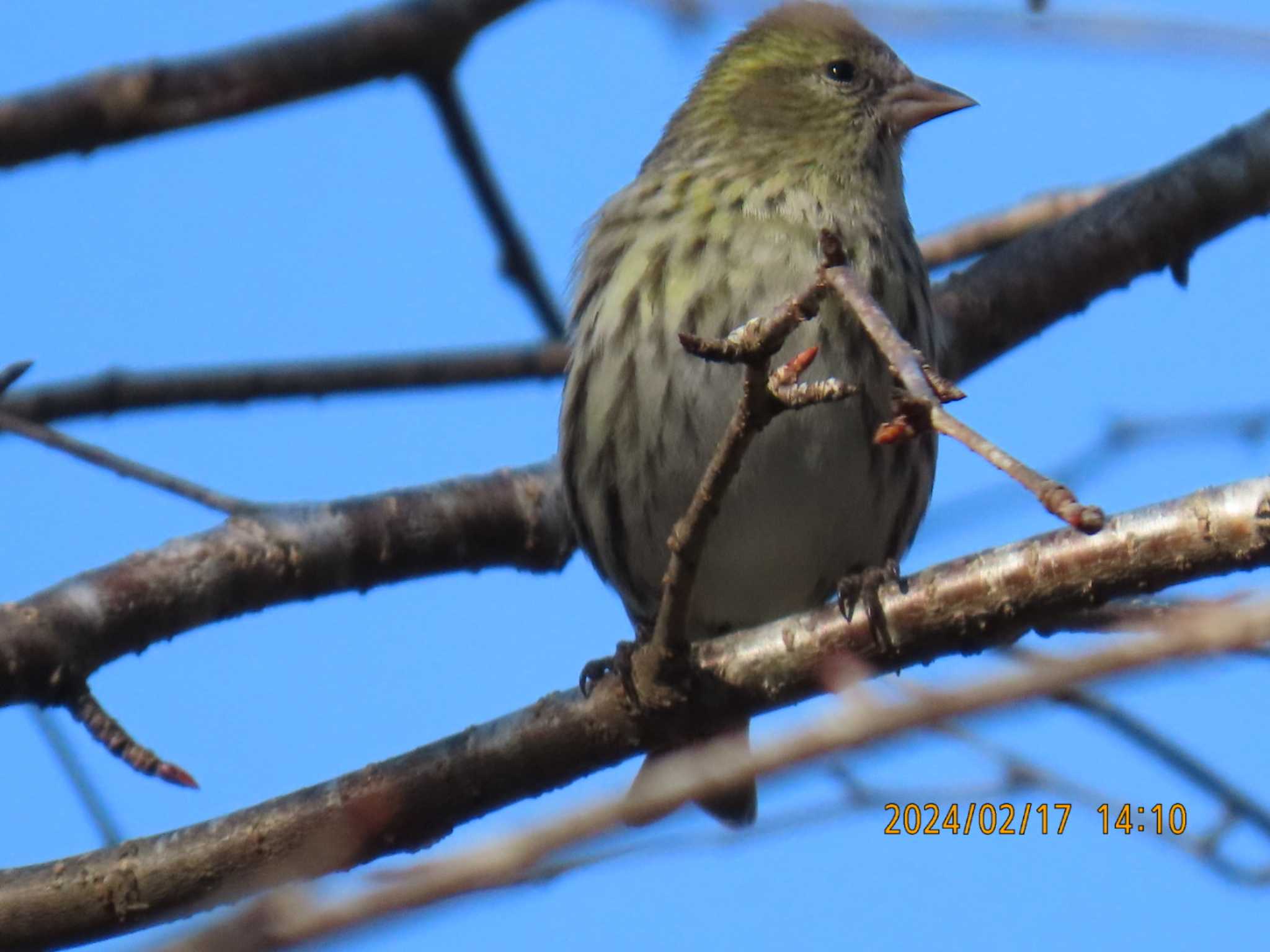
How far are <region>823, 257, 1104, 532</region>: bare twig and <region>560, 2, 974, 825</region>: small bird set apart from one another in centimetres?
215

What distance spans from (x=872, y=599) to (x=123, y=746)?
5.00ft

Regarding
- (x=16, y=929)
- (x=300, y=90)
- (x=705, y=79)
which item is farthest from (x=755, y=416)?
(x=705, y=79)

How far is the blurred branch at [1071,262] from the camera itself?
5.17m

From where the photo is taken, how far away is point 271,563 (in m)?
4.37

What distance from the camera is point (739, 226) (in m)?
4.74

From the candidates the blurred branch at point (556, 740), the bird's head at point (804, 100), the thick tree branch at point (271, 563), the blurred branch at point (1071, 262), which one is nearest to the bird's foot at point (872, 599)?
the blurred branch at point (556, 740)

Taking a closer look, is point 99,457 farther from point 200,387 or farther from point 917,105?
point 917,105

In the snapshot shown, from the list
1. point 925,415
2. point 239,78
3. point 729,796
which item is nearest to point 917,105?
point 239,78

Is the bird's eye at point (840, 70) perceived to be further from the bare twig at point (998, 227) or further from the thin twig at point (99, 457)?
the thin twig at point (99, 457)

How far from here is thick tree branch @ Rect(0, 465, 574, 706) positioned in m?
3.90

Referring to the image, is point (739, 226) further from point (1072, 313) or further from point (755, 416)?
point (755, 416)

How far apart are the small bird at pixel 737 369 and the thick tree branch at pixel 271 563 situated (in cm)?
19

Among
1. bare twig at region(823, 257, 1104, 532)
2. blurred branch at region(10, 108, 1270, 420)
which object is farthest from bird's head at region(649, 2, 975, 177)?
bare twig at region(823, 257, 1104, 532)

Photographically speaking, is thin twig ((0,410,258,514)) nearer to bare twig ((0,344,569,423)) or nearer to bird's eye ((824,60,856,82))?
bare twig ((0,344,569,423))
